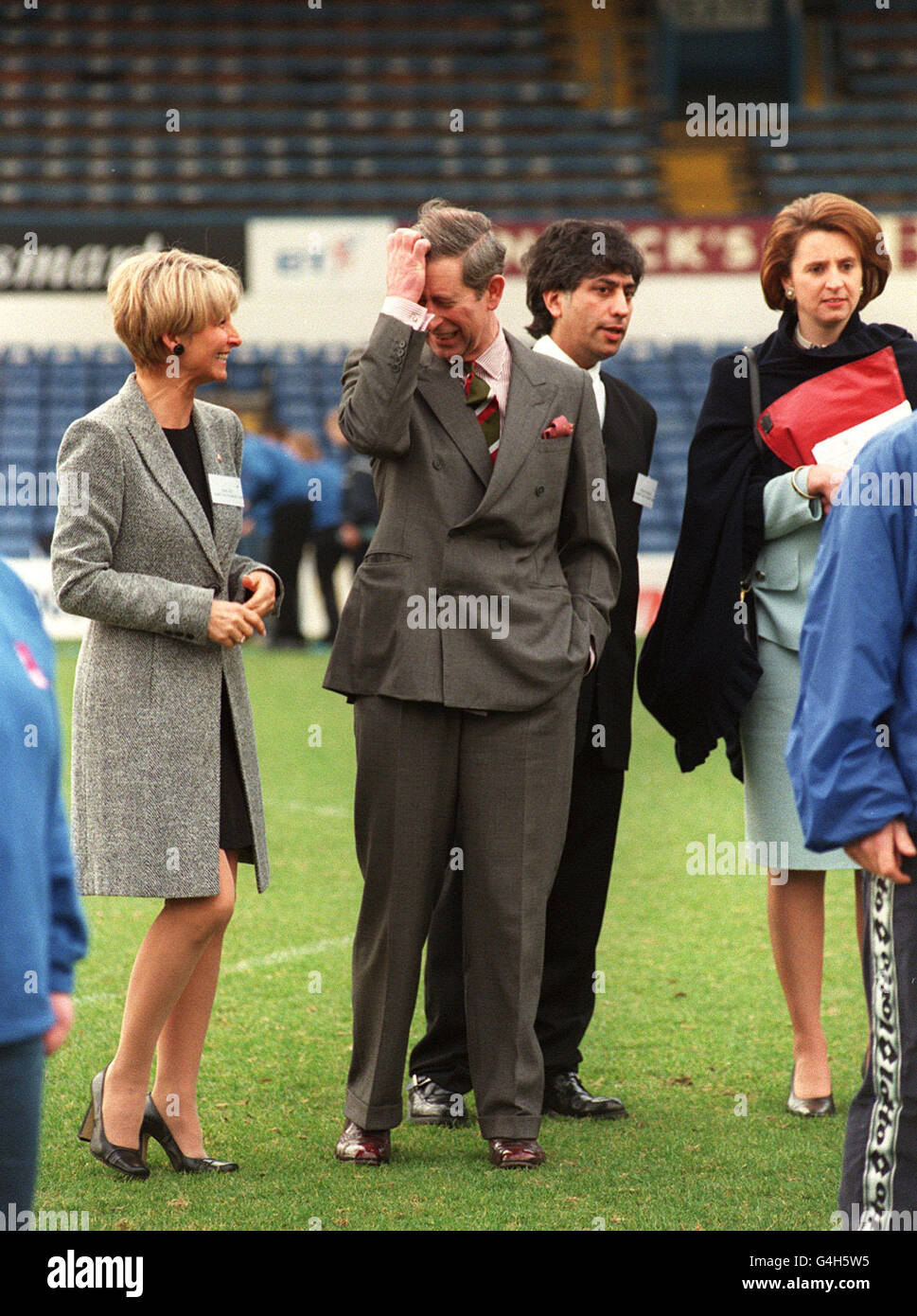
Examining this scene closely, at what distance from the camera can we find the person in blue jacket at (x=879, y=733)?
2.22m

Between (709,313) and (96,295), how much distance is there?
257 inches

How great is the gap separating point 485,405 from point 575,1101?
1573 millimetres

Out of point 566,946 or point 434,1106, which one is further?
point 566,946

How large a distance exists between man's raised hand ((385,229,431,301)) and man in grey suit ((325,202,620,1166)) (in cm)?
5

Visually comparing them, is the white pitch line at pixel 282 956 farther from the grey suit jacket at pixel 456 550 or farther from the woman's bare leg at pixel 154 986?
the grey suit jacket at pixel 456 550

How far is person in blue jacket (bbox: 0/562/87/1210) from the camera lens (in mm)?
1842

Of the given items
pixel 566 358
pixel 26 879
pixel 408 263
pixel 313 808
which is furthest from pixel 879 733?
pixel 313 808

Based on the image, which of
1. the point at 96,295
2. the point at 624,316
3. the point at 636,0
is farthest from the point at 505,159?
the point at 624,316

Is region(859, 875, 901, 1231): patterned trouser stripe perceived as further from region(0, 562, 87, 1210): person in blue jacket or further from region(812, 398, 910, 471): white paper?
region(812, 398, 910, 471): white paper

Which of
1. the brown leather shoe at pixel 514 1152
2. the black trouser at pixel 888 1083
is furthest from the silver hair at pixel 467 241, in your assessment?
the brown leather shoe at pixel 514 1152

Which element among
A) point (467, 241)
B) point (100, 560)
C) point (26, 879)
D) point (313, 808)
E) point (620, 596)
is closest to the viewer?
point (26, 879)

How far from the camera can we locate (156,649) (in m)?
3.16

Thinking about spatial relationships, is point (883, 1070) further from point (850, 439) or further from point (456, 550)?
point (850, 439)

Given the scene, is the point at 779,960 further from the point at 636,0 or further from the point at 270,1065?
the point at 636,0
